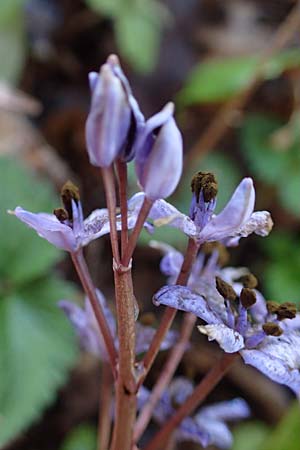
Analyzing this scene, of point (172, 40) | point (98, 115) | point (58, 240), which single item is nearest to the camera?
point (98, 115)

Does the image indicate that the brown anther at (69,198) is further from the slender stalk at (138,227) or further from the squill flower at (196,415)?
the squill flower at (196,415)

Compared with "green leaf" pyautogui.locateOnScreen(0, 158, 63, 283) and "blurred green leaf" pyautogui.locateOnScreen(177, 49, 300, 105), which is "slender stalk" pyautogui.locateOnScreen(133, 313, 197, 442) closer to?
"green leaf" pyautogui.locateOnScreen(0, 158, 63, 283)

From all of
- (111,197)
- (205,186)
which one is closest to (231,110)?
(205,186)

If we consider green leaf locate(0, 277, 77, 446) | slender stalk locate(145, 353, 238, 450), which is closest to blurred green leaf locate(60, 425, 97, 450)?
green leaf locate(0, 277, 77, 446)

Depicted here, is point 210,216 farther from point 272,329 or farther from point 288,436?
point 288,436

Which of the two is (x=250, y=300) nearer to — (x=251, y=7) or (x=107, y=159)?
(x=107, y=159)

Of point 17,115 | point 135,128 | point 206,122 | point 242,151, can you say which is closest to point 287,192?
point 242,151

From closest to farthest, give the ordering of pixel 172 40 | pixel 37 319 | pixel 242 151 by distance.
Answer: pixel 37 319 < pixel 242 151 < pixel 172 40

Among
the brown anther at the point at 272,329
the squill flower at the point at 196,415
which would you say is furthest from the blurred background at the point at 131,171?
the brown anther at the point at 272,329
